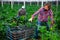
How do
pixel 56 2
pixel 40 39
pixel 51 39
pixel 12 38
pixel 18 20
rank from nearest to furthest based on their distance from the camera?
pixel 12 38
pixel 51 39
pixel 40 39
pixel 18 20
pixel 56 2

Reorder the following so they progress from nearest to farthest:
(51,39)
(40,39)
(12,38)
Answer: (12,38) < (51,39) < (40,39)

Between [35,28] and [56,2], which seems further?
[56,2]

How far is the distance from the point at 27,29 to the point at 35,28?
23.8 inches

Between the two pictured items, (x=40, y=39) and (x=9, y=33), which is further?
(x=40, y=39)

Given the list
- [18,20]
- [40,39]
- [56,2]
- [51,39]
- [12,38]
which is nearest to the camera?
[12,38]

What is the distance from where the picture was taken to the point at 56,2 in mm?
24094

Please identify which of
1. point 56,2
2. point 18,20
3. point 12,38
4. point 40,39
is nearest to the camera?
point 12,38

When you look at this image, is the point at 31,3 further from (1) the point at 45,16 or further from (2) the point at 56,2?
(1) the point at 45,16

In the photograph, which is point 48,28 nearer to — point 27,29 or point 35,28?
point 35,28

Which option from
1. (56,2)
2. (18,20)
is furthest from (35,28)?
(56,2)

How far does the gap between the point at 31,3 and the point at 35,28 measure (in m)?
17.8

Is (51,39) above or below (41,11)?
below

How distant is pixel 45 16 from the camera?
768 cm

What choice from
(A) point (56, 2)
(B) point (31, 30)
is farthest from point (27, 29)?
(A) point (56, 2)
